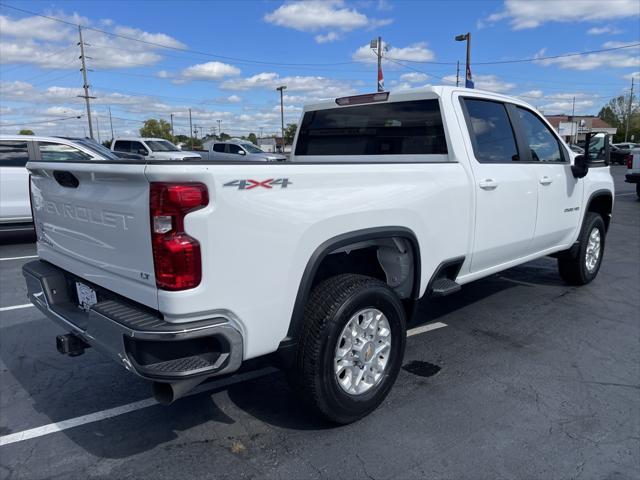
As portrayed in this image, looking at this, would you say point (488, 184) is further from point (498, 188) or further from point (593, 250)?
point (593, 250)

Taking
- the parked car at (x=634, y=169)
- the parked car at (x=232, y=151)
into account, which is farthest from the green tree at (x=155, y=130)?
the parked car at (x=634, y=169)

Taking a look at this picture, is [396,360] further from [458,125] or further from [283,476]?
[458,125]

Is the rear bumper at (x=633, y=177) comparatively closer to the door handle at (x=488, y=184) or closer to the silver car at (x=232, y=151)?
the door handle at (x=488, y=184)

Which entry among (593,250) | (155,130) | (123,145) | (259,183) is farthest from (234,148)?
(155,130)

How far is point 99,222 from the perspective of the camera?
2.69 meters

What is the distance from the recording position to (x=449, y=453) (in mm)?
2848

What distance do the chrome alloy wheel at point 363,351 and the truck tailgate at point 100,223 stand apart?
1.17 m

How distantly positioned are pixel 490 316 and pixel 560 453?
237 cm

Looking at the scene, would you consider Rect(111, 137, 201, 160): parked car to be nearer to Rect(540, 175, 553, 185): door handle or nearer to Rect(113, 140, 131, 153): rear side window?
Rect(113, 140, 131, 153): rear side window

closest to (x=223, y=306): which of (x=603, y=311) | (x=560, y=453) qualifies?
(x=560, y=453)

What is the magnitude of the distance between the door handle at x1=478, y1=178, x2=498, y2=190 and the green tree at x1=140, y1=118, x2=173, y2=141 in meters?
95.6

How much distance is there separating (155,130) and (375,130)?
322ft

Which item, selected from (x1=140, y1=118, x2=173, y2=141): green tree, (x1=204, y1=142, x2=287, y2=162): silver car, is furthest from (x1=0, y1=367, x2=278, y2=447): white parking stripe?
(x1=140, y1=118, x2=173, y2=141): green tree

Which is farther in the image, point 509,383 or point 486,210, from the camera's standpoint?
point 486,210
